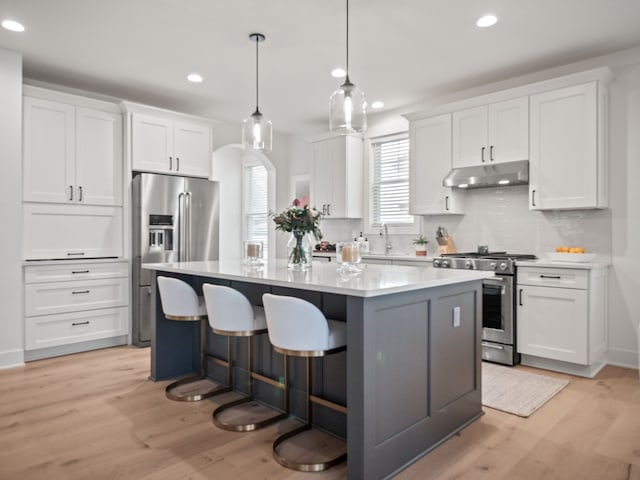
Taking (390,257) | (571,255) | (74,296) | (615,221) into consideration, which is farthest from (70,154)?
(615,221)

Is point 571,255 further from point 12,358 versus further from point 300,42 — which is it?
point 12,358

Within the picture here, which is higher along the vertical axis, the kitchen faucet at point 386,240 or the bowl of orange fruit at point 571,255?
the kitchen faucet at point 386,240

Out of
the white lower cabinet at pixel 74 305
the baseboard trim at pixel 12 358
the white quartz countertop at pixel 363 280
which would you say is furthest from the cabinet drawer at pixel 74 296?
the white quartz countertop at pixel 363 280

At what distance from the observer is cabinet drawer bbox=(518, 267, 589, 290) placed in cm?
358

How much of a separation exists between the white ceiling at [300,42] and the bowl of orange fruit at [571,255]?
176 centimetres

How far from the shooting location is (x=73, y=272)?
4387 millimetres

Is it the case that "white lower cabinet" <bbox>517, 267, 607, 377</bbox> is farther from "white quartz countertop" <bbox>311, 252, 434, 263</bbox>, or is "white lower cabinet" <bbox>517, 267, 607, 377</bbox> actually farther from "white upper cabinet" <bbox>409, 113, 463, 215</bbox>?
"white upper cabinet" <bbox>409, 113, 463, 215</bbox>

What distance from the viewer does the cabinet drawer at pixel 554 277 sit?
3.58 metres

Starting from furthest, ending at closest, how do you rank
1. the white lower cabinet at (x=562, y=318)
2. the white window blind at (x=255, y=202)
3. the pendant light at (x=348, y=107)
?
the white window blind at (x=255, y=202) < the white lower cabinet at (x=562, y=318) < the pendant light at (x=348, y=107)

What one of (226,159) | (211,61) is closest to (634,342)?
(211,61)

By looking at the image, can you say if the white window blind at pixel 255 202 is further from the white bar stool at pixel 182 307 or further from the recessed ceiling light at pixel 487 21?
the recessed ceiling light at pixel 487 21

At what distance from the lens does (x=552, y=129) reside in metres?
4.00

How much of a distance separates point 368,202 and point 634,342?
3341 mm

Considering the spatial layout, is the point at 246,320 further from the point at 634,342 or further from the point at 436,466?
the point at 634,342
